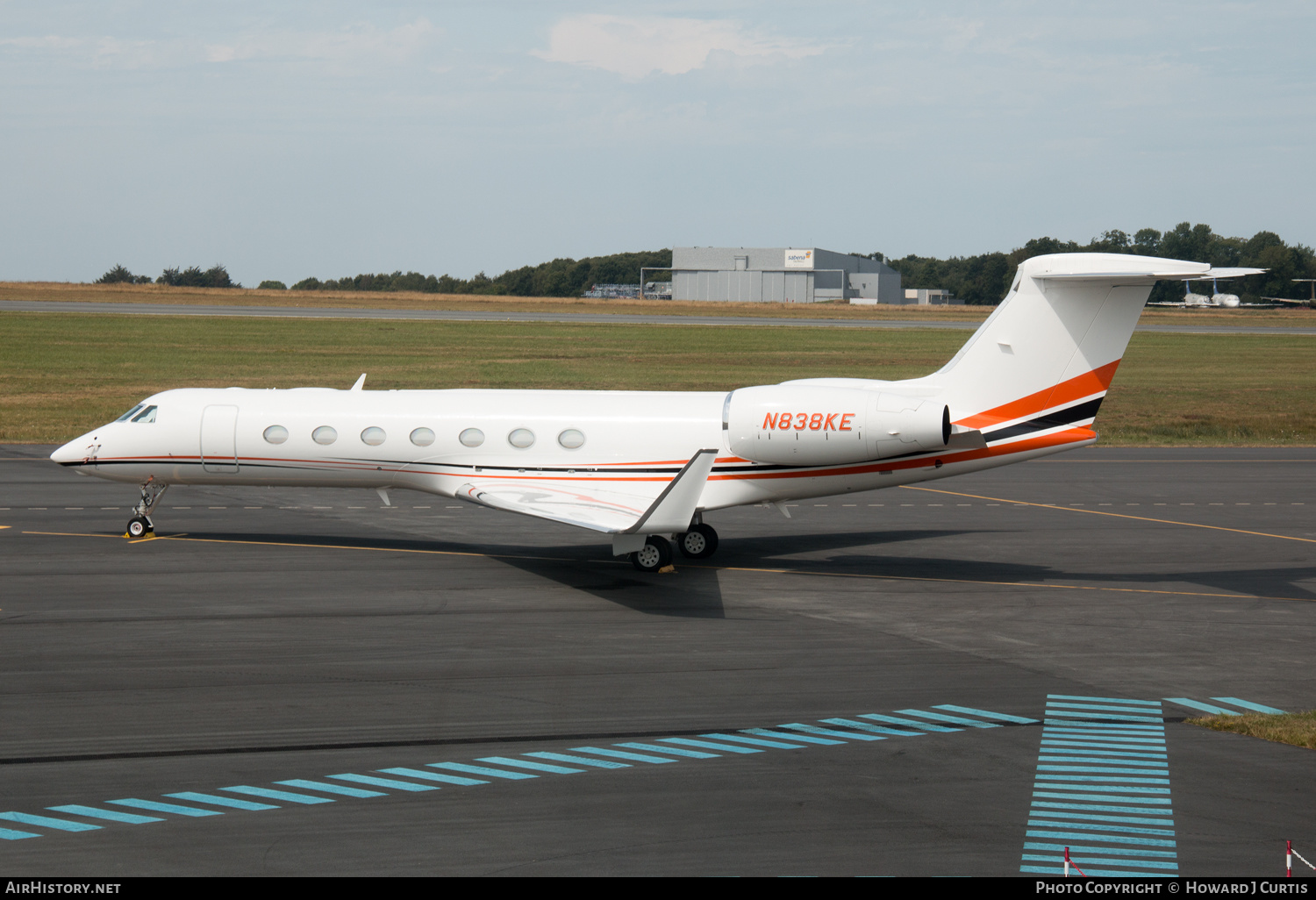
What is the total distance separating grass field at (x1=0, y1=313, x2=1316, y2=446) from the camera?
146ft

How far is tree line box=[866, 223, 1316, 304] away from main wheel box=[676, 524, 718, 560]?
403 ft

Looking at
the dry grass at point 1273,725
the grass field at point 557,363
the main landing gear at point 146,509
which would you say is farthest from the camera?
the grass field at point 557,363

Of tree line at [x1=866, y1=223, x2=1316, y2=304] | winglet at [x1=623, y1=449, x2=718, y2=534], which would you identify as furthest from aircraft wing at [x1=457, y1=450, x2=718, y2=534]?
tree line at [x1=866, y1=223, x2=1316, y2=304]

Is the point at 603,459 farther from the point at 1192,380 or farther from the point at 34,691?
the point at 1192,380

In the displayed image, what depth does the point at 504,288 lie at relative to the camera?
192 metres

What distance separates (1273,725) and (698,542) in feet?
34.4

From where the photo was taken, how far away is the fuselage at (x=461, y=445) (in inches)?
771

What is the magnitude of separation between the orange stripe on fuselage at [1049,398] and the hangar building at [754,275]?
132 metres

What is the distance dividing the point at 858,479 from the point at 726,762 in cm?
944

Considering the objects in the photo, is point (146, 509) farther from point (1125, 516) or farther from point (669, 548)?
point (1125, 516)

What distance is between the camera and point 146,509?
71.8 feet

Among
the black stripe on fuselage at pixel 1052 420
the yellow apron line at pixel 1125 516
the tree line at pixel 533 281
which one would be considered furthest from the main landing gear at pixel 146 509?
the tree line at pixel 533 281

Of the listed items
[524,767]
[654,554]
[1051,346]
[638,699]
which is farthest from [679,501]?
[524,767]

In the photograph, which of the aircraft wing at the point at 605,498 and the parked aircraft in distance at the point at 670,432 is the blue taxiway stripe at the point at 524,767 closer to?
the aircraft wing at the point at 605,498
